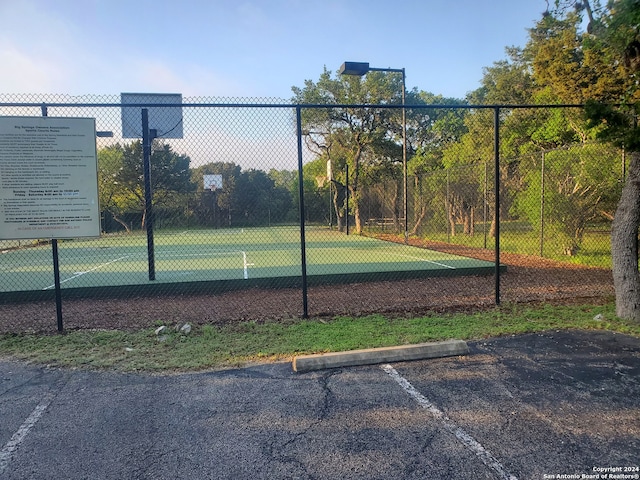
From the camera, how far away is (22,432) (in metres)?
2.95

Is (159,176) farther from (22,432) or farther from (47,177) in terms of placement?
(22,432)

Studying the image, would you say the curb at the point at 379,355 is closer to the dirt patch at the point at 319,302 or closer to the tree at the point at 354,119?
the dirt patch at the point at 319,302

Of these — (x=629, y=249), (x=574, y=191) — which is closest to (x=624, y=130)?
(x=629, y=249)

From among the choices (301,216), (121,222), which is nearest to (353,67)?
(301,216)

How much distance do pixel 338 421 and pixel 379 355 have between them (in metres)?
1.25

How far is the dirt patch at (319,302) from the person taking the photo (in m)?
5.96

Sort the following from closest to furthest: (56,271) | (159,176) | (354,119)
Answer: (56,271)
(159,176)
(354,119)

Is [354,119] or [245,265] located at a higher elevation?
[354,119]

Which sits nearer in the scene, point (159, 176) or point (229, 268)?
point (229, 268)

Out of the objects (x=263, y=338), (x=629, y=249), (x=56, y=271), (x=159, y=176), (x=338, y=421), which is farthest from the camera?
(x=159, y=176)

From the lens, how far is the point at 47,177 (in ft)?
16.3

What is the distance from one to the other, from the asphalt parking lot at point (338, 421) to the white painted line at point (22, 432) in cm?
1

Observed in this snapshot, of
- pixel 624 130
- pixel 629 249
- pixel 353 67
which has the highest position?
pixel 353 67

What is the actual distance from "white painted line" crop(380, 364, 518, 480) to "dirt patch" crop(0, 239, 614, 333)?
95.6 inches
